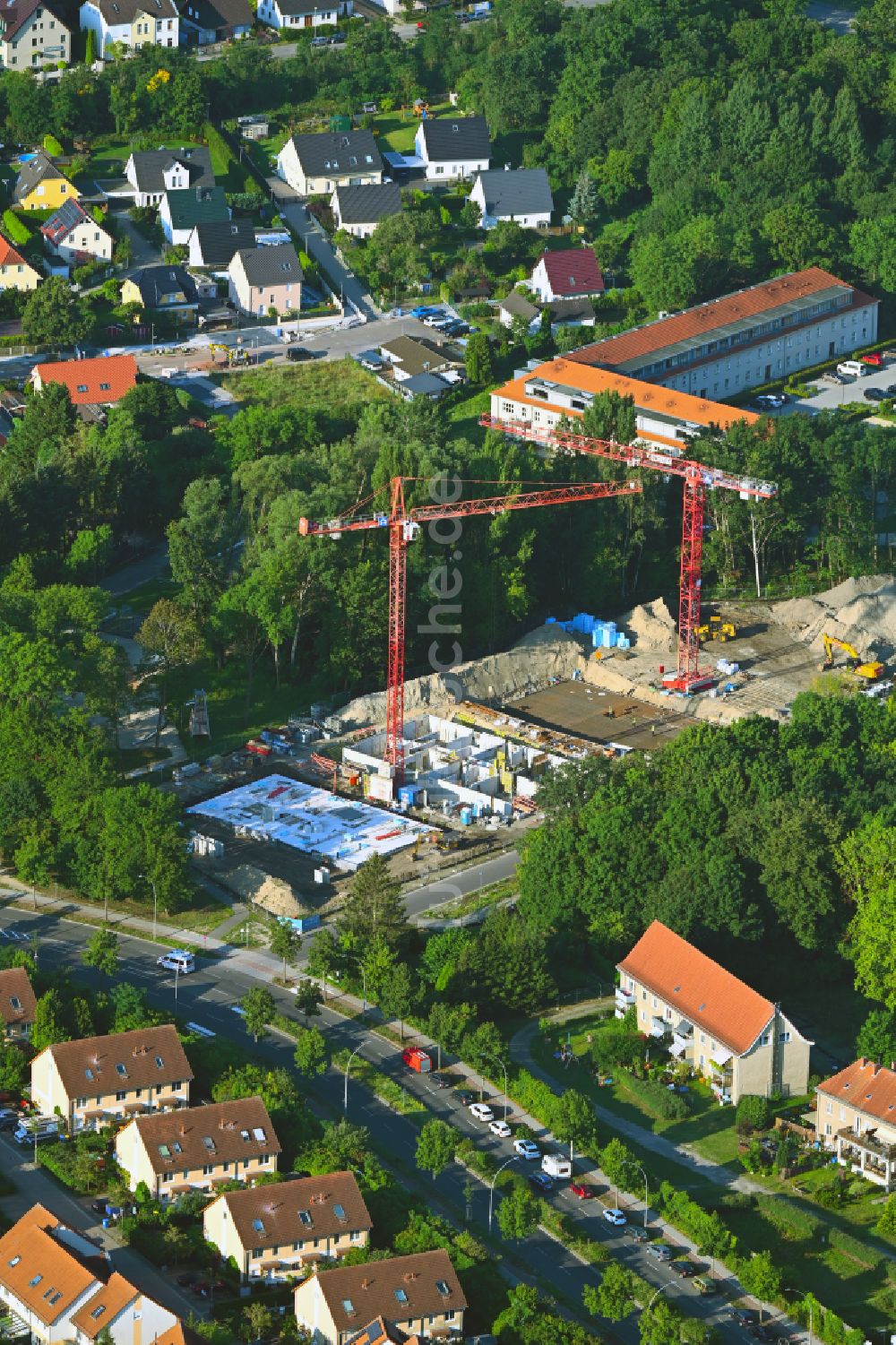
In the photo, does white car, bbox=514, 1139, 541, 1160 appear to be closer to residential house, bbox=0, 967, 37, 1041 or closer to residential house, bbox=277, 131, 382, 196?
residential house, bbox=0, 967, 37, 1041

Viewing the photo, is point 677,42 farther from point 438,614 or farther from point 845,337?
point 438,614

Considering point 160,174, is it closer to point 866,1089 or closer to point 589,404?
point 589,404

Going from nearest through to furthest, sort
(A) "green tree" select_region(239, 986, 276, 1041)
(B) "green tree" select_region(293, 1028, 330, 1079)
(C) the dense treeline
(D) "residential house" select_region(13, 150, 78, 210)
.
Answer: (B) "green tree" select_region(293, 1028, 330, 1079) → (A) "green tree" select_region(239, 986, 276, 1041) → (C) the dense treeline → (D) "residential house" select_region(13, 150, 78, 210)

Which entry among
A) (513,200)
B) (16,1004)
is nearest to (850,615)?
(16,1004)

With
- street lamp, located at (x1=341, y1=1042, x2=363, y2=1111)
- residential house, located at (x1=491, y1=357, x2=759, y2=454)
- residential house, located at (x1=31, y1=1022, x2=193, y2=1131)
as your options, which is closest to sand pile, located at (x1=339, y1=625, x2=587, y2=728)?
residential house, located at (x1=491, y1=357, x2=759, y2=454)

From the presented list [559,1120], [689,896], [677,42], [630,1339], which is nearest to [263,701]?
[689,896]

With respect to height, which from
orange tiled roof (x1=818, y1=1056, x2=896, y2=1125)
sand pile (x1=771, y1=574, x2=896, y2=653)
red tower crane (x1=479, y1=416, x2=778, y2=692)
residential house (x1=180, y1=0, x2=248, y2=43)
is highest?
residential house (x1=180, y1=0, x2=248, y2=43)

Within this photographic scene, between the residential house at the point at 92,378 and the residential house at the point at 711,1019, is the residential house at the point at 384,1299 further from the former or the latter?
the residential house at the point at 92,378
